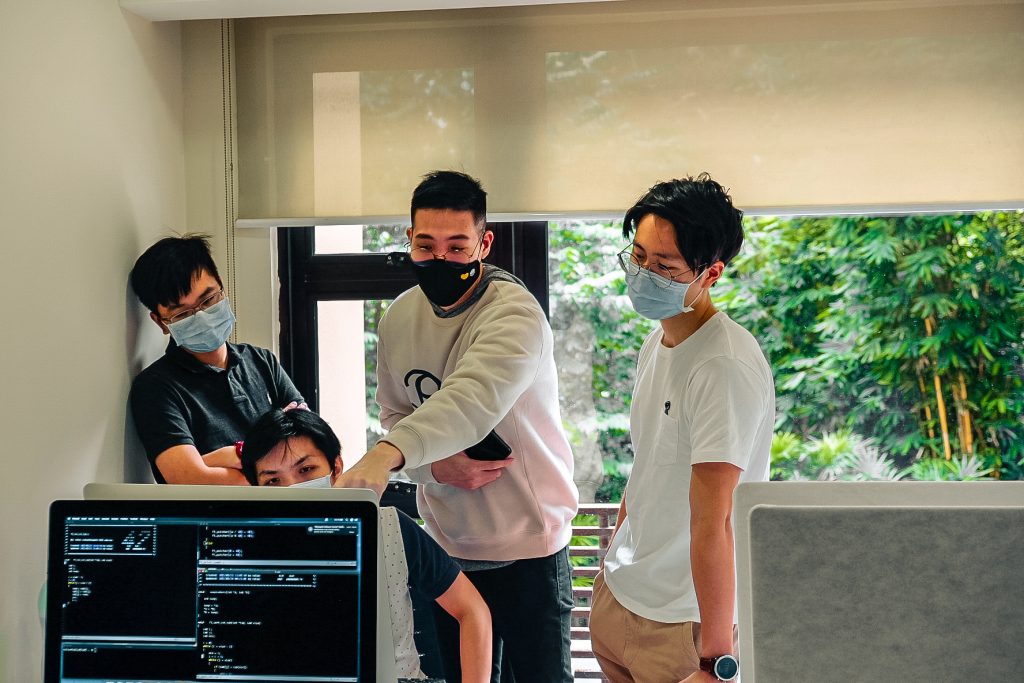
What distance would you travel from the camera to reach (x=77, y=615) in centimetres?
123

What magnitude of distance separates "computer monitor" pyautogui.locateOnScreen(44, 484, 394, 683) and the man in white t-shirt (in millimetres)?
610

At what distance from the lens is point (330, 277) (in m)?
2.73

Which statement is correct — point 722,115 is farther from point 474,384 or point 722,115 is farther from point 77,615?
point 77,615

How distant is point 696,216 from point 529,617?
3.07 ft

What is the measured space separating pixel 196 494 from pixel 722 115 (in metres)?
1.73

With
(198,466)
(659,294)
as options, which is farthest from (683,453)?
(198,466)

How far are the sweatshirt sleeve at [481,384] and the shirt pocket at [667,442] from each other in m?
0.29

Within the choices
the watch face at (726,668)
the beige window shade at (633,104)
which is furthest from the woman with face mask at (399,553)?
the beige window shade at (633,104)

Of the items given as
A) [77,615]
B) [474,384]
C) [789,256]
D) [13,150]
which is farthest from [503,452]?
[789,256]

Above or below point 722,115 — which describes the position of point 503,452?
below

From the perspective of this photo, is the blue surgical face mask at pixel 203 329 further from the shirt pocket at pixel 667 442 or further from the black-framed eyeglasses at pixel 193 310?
the shirt pocket at pixel 667 442

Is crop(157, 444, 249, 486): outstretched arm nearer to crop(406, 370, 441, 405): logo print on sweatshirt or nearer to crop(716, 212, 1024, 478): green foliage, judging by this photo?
crop(406, 370, 441, 405): logo print on sweatshirt

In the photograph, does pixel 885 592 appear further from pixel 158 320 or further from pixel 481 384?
pixel 158 320

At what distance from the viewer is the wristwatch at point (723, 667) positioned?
1422mm
